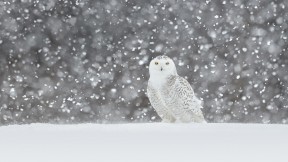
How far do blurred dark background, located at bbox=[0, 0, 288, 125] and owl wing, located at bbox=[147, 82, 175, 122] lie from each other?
2433 millimetres

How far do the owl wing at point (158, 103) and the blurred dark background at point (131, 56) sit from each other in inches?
95.8

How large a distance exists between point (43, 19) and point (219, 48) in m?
1.98

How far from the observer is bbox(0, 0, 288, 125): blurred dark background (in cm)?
672

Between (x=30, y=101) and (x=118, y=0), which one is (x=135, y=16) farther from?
(x=30, y=101)

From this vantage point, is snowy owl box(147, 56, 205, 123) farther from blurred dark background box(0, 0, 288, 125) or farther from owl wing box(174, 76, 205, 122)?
blurred dark background box(0, 0, 288, 125)

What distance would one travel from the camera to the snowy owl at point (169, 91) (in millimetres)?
4125
